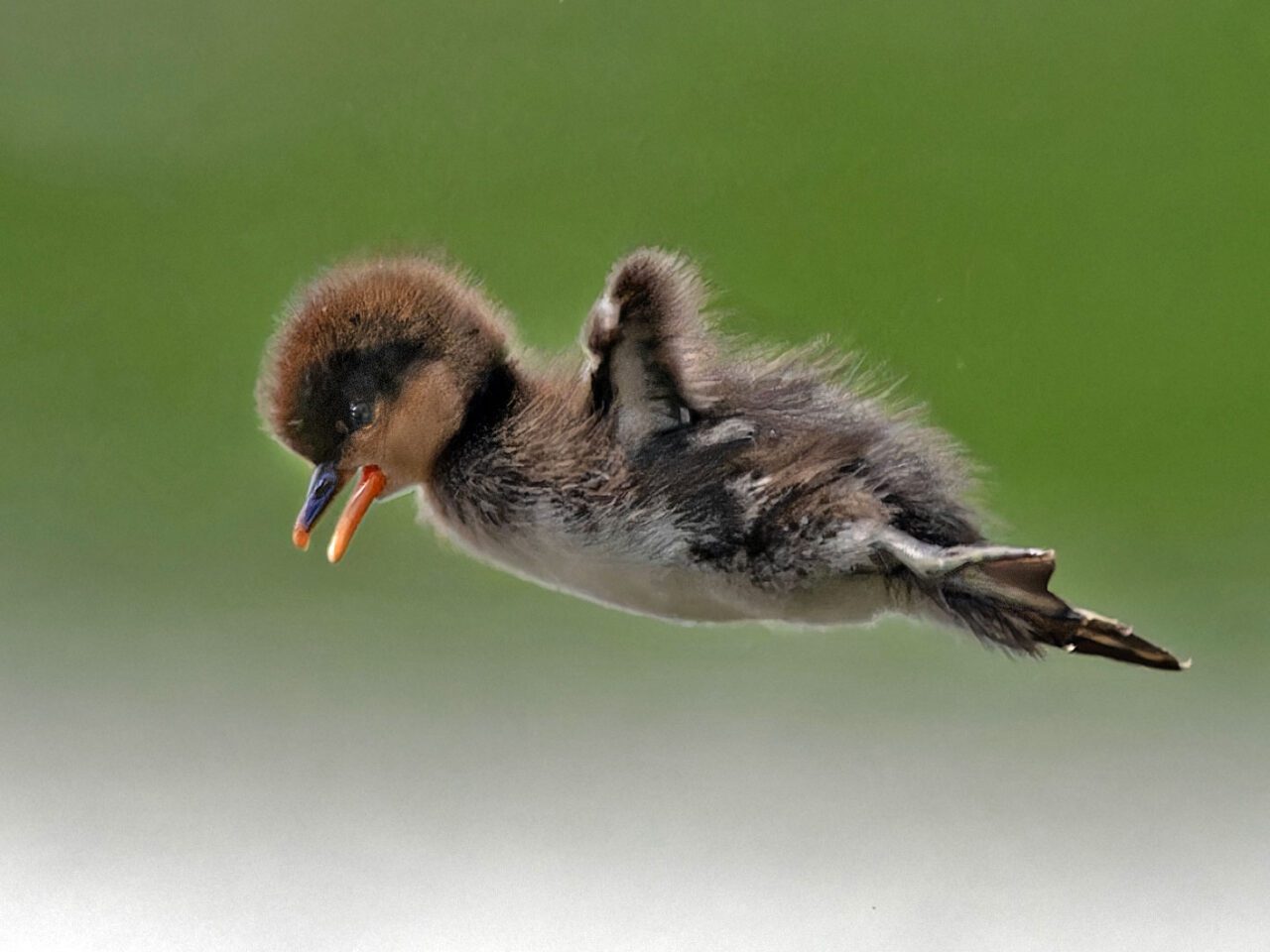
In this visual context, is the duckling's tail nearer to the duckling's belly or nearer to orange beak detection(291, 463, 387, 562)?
the duckling's belly

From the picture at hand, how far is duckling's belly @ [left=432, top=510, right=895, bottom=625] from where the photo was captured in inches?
31.7

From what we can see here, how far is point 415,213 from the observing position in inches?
33.1

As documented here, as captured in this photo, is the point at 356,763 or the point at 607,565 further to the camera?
the point at 356,763

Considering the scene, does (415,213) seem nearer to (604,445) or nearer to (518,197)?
(518,197)

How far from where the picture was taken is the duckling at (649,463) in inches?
30.5

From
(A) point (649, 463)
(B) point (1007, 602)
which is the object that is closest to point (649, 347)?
(A) point (649, 463)

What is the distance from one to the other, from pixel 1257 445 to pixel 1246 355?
0.06 m

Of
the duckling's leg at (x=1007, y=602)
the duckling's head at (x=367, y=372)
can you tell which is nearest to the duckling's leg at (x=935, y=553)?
the duckling's leg at (x=1007, y=602)

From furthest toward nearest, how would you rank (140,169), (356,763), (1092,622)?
(356,763)
(140,169)
(1092,622)

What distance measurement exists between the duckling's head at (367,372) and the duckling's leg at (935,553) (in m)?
0.22

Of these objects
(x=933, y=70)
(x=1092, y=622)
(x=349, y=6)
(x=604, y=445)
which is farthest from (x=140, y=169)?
(x=1092, y=622)

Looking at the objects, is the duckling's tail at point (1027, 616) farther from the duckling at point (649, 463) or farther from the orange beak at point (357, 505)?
the orange beak at point (357, 505)

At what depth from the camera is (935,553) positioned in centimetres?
75

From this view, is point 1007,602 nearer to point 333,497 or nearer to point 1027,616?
point 1027,616
